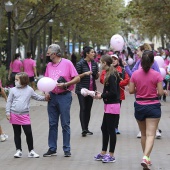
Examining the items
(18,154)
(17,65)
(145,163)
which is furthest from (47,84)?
(17,65)

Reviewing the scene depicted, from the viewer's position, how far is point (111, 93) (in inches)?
396

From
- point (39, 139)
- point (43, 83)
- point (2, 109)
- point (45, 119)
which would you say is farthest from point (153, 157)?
point (2, 109)

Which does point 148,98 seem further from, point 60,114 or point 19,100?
point 19,100

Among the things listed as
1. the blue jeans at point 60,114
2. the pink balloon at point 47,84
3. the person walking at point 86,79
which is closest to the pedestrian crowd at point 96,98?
the blue jeans at point 60,114

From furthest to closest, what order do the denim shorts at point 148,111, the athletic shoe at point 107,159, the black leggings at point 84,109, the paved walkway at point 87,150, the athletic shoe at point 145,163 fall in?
the black leggings at point 84,109 < the athletic shoe at point 107,159 < the paved walkway at point 87,150 < the denim shorts at point 148,111 < the athletic shoe at point 145,163

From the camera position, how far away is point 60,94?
10.5 meters

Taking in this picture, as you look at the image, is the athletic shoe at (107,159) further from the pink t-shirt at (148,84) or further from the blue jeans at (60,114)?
the pink t-shirt at (148,84)

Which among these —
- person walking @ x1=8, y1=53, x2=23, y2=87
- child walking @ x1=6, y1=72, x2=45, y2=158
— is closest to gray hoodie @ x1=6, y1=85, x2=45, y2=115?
child walking @ x1=6, y1=72, x2=45, y2=158

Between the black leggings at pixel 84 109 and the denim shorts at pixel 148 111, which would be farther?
the black leggings at pixel 84 109

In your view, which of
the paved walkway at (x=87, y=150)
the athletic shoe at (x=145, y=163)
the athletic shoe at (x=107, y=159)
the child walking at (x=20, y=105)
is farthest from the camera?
the child walking at (x=20, y=105)

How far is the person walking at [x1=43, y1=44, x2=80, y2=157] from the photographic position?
34.5 feet

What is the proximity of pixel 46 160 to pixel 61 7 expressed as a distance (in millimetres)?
24539

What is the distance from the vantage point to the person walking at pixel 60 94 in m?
10.5

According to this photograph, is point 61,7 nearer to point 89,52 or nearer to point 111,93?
point 89,52
